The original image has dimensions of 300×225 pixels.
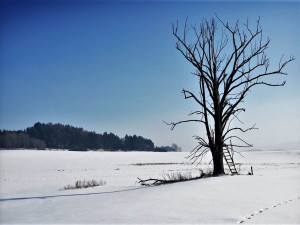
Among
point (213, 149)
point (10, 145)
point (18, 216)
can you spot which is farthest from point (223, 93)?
point (10, 145)

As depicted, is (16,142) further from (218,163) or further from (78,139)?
(218,163)

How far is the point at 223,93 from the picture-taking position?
13609 mm

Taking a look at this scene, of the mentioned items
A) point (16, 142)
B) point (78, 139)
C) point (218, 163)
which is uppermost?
point (78, 139)

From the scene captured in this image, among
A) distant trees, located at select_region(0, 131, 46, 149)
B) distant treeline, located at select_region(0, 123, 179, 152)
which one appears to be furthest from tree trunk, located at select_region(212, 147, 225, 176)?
distant treeline, located at select_region(0, 123, 179, 152)

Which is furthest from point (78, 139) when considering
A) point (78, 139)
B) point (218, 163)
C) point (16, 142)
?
point (218, 163)

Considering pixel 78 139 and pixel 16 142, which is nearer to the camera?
pixel 16 142

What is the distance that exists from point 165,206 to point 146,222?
1.21 m

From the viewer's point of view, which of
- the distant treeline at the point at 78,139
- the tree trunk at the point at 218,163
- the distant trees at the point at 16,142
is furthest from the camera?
the distant treeline at the point at 78,139

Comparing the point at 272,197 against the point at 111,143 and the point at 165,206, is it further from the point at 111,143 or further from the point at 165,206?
the point at 111,143

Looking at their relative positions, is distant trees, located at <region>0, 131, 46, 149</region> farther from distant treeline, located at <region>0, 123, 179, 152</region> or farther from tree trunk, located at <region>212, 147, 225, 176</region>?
tree trunk, located at <region>212, 147, 225, 176</region>

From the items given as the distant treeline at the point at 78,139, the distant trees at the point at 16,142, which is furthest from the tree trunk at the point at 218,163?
the distant treeline at the point at 78,139

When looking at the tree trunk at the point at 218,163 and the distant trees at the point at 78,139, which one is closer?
the tree trunk at the point at 218,163

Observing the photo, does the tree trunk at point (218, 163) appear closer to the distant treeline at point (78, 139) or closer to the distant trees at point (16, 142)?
the distant trees at point (16, 142)

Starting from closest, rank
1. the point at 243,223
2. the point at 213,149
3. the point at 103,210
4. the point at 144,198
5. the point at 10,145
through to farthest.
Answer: the point at 243,223 → the point at 103,210 → the point at 144,198 → the point at 213,149 → the point at 10,145
